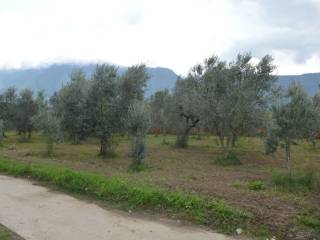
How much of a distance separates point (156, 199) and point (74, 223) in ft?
7.63

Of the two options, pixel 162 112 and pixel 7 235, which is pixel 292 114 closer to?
pixel 7 235

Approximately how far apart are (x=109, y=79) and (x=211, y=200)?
Answer: 17.6m

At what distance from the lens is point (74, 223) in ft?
32.9

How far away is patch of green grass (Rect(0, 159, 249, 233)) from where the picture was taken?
986 cm

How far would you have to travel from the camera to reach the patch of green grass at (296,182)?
13727 millimetres

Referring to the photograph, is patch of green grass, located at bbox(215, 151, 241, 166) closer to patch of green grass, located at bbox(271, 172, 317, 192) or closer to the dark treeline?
the dark treeline

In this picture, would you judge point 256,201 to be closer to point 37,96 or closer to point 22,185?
point 22,185

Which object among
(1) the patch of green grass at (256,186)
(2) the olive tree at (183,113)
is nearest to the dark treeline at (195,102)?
(2) the olive tree at (183,113)

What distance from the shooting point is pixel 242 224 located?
9.54m

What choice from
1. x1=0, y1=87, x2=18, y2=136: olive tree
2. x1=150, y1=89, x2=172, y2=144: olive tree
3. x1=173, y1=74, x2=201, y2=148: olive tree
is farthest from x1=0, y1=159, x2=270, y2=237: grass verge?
x1=0, y1=87, x2=18, y2=136: olive tree

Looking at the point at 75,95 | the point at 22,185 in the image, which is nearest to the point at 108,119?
the point at 75,95

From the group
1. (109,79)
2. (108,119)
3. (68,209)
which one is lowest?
(68,209)

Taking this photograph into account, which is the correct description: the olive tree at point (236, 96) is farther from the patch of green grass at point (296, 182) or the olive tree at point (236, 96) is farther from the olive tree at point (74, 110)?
the patch of green grass at point (296, 182)

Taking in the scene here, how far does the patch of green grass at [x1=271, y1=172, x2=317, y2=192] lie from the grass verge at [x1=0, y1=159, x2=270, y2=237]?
4.07 m
